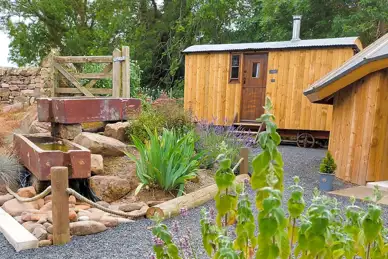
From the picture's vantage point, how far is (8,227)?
9.99 ft

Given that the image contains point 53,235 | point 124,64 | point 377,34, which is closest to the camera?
point 53,235

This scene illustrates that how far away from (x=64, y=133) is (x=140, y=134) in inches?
43.4

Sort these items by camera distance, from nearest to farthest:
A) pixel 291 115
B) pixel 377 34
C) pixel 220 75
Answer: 1. pixel 291 115
2. pixel 220 75
3. pixel 377 34

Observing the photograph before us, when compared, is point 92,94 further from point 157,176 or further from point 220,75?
point 157,176

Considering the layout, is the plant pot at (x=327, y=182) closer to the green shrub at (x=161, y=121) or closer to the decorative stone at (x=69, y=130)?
the green shrub at (x=161, y=121)

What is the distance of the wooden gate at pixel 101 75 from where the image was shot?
7.48m

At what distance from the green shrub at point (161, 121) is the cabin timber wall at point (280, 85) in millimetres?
2252

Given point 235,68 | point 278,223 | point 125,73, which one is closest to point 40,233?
point 278,223

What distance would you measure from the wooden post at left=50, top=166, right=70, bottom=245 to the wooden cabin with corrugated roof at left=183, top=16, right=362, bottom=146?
5.63 m

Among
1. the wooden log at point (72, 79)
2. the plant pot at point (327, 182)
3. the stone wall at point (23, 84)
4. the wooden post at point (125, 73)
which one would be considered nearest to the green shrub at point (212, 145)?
the plant pot at point (327, 182)

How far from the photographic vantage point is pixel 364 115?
5516mm

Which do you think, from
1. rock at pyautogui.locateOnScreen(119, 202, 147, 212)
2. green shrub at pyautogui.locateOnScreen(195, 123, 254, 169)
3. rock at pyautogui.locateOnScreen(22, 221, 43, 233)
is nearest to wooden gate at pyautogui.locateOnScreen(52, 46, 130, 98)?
green shrub at pyautogui.locateOnScreen(195, 123, 254, 169)

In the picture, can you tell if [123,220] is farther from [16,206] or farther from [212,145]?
[212,145]

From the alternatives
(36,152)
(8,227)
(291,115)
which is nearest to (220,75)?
(291,115)
